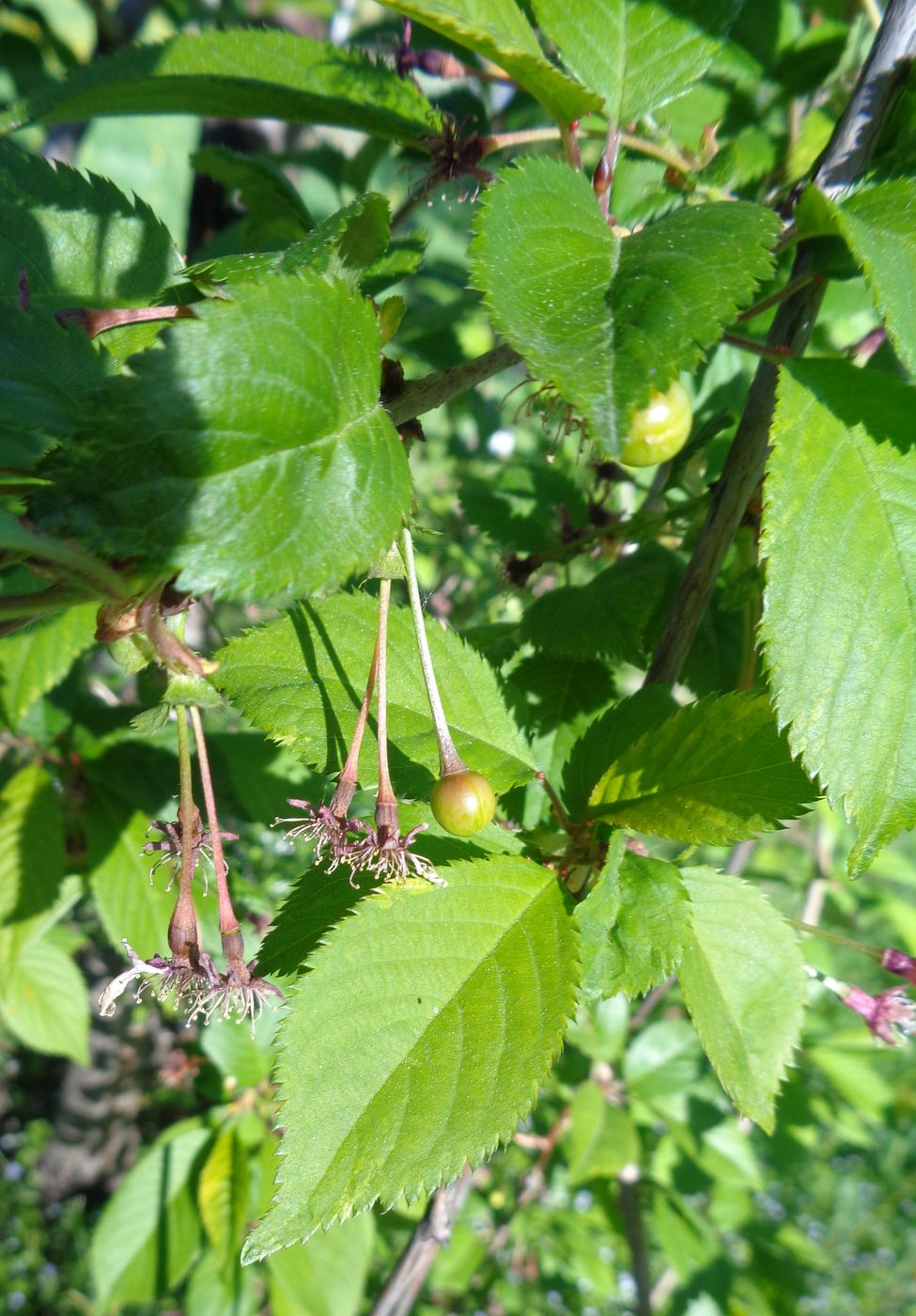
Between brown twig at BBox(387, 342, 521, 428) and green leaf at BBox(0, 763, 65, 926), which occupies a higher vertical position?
brown twig at BBox(387, 342, 521, 428)

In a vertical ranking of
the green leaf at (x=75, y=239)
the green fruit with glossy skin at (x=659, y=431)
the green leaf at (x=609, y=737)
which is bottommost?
the green leaf at (x=609, y=737)

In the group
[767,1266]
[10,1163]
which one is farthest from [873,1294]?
[10,1163]

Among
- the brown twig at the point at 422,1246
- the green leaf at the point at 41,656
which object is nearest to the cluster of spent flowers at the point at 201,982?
the brown twig at the point at 422,1246

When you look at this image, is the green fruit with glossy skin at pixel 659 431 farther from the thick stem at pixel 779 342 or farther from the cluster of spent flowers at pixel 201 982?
the cluster of spent flowers at pixel 201 982

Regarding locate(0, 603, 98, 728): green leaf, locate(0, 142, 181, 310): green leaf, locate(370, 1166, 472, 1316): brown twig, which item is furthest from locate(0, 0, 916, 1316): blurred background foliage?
locate(370, 1166, 472, 1316): brown twig

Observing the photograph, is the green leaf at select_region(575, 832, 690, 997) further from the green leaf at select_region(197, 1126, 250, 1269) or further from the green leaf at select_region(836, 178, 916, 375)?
the green leaf at select_region(197, 1126, 250, 1269)
